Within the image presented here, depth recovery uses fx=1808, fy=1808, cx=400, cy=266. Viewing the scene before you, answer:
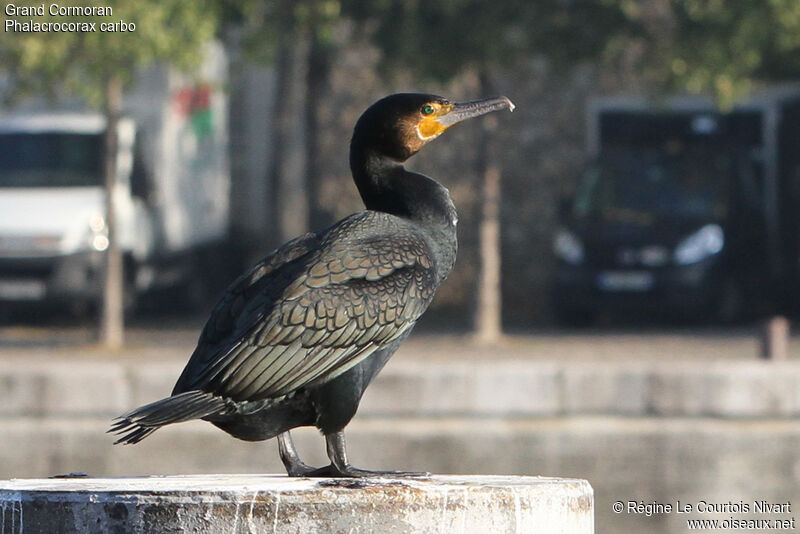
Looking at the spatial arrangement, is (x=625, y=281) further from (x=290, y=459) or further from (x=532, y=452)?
(x=290, y=459)

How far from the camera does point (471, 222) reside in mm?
21969

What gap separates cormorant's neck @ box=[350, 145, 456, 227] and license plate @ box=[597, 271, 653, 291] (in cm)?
1337

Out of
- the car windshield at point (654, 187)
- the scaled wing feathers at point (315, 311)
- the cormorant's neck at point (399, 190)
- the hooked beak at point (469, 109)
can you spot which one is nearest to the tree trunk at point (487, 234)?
the car windshield at point (654, 187)

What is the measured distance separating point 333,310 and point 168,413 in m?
0.53

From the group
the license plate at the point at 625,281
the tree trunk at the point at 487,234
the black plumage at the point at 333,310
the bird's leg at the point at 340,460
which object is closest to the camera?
the black plumage at the point at 333,310

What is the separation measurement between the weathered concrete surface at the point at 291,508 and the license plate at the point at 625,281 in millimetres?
13711

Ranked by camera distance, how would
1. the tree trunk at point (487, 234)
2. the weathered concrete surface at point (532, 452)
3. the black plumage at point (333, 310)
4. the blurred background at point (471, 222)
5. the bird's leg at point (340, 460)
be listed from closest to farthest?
the black plumage at point (333, 310), the bird's leg at point (340, 460), the weathered concrete surface at point (532, 452), the blurred background at point (471, 222), the tree trunk at point (487, 234)

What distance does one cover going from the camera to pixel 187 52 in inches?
595

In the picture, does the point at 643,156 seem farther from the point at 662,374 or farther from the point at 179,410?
the point at 179,410

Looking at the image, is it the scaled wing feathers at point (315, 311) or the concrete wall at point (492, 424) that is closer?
the scaled wing feathers at point (315, 311)

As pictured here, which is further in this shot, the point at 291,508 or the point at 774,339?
the point at 774,339

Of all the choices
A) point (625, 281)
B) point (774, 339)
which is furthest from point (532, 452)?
point (625, 281)

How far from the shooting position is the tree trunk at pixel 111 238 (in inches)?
612

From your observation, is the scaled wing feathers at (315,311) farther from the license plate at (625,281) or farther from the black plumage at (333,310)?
the license plate at (625,281)
